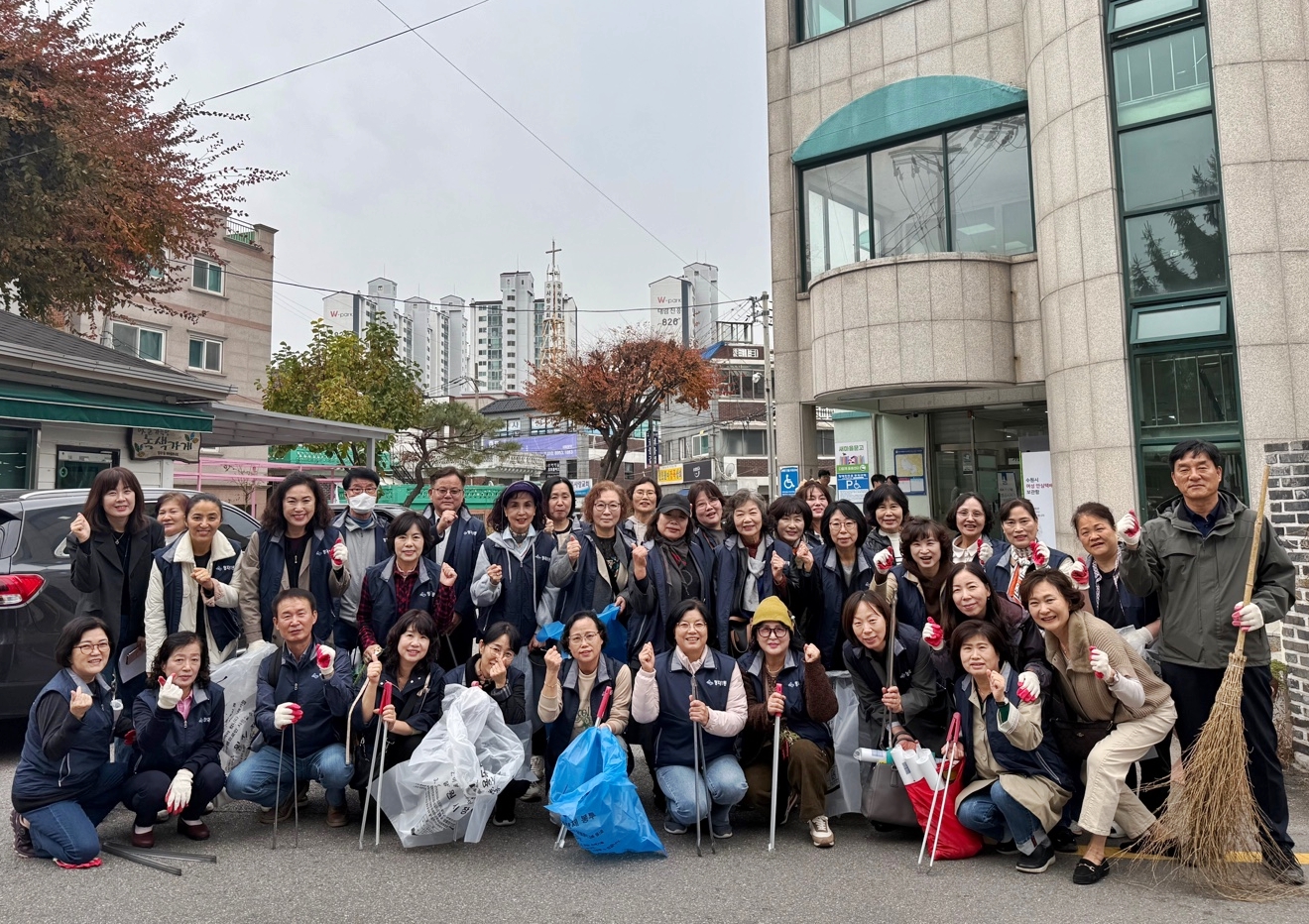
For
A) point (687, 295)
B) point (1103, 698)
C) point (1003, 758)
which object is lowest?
point (1003, 758)

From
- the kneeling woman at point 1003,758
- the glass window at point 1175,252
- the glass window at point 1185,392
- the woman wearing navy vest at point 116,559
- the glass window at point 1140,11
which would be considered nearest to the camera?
the kneeling woman at point 1003,758

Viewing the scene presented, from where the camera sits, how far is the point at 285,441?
16.5 metres

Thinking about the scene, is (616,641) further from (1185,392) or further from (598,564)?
Result: (1185,392)

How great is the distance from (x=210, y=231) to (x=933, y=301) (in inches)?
493

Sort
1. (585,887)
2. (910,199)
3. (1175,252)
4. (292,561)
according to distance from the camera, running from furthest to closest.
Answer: (910,199) → (1175,252) → (292,561) → (585,887)

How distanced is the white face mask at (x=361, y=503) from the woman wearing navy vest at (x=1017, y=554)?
12.2ft

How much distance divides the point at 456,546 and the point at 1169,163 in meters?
9.74

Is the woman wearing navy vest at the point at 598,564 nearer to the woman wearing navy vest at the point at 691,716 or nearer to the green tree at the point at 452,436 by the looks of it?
the woman wearing navy vest at the point at 691,716

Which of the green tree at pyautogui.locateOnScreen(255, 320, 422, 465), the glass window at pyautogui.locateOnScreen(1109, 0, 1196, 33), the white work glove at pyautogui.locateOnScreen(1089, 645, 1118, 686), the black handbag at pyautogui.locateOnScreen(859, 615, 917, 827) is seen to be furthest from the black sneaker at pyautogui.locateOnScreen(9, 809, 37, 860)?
the green tree at pyautogui.locateOnScreen(255, 320, 422, 465)

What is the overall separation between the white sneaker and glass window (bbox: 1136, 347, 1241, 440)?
820cm

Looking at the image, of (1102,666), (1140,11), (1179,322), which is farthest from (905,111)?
(1102,666)

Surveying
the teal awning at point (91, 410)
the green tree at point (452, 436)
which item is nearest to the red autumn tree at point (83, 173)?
the teal awning at point (91, 410)

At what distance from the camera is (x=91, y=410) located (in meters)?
10.1

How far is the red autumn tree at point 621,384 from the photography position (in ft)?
82.7
